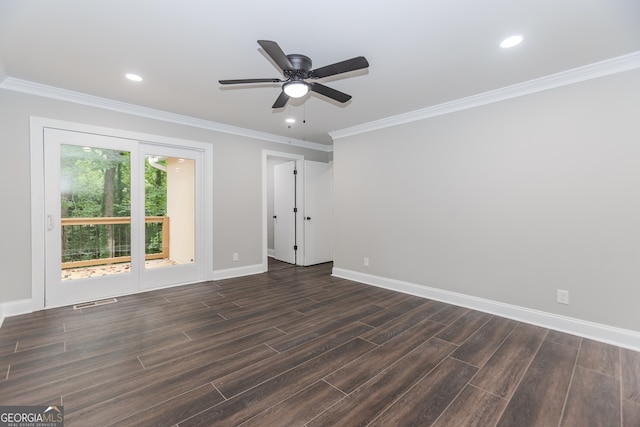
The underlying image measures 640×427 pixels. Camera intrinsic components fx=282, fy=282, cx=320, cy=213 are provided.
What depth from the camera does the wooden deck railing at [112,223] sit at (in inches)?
140

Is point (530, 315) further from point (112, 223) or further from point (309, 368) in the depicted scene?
point (112, 223)

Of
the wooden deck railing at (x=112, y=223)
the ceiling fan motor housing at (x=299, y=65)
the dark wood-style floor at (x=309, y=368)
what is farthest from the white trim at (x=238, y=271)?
the ceiling fan motor housing at (x=299, y=65)

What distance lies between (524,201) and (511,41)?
166cm

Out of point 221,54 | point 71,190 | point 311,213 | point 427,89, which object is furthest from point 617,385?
point 71,190

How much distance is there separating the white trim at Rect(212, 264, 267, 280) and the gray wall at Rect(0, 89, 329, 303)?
69 millimetres

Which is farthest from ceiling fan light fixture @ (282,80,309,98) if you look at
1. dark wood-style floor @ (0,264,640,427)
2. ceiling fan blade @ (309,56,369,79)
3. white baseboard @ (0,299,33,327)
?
white baseboard @ (0,299,33,327)

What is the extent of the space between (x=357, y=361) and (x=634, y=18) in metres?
3.23

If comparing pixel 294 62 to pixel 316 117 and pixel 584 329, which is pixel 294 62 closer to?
pixel 316 117

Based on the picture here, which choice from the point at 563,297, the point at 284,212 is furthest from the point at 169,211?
the point at 563,297

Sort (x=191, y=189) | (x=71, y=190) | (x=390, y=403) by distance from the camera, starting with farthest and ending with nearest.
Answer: (x=191, y=189), (x=71, y=190), (x=390, y=403)

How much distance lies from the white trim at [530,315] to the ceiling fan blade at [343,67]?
302cm

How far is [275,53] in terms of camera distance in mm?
1961

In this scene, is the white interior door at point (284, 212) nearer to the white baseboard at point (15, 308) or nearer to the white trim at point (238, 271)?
the white trim at point (238, 271)

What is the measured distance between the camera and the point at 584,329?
2.74 metres
